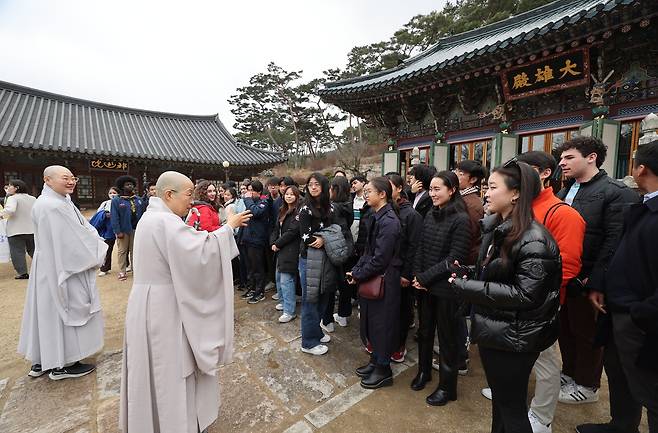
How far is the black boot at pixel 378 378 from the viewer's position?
10.0 ft

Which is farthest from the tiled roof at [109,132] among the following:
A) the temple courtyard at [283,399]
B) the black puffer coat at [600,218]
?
the black puffer coat at [600,218]

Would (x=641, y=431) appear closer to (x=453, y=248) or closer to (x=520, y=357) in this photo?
(x=520, y=357)

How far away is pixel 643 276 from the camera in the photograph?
179 centimetres

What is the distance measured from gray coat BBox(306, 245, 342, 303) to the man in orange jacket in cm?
208

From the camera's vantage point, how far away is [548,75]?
6.09 metres

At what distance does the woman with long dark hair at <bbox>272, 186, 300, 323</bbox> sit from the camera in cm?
433

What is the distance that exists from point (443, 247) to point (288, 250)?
2.25 metres

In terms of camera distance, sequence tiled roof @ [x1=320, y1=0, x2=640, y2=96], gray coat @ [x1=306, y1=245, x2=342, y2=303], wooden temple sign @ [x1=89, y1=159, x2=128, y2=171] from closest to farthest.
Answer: gray coat @ [x1=306, y1=245, x2=342, y2=303], tiled roof @ [x1=320, y1=0, x2=640, y2=96], wooden temple sign @ [x1=89, y1=159, x2=128, y2=171]

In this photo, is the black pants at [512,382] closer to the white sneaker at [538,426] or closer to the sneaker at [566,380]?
the white sneaker at [538,426]

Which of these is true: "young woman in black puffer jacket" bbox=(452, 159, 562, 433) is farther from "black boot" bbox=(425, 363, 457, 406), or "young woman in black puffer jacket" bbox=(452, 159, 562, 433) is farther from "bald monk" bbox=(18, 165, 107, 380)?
"bald monk" bbox=(18, 165, 107, 380)

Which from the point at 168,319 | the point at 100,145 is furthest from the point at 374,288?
the point at 100,145

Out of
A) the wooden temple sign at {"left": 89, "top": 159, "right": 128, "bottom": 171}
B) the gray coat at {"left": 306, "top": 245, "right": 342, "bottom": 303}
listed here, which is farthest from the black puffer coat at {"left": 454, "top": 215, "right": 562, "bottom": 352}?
the wooden temple sign at {"left": 89, "top": 159, "right": 128, "bottom": 171}

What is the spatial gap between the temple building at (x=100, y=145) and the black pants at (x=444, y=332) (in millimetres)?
14509

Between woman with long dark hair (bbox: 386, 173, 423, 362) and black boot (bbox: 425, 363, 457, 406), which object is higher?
woman with long dark hair (bbox: 386, 173, 423, 362)
